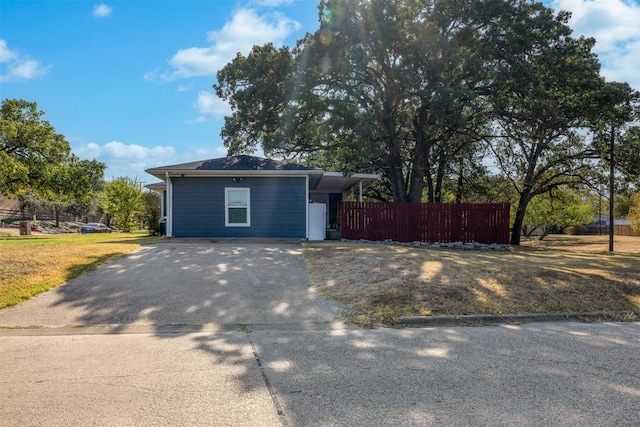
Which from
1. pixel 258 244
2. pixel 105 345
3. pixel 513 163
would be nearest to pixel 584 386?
pixel 105 345

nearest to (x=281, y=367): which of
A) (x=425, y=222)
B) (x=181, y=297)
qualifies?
(x=181, y=297)

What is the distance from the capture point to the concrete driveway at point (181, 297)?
255 inches

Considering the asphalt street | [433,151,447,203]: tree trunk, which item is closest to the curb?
the asphalt street

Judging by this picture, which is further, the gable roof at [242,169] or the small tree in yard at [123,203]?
the small tree in yard at [123,203]

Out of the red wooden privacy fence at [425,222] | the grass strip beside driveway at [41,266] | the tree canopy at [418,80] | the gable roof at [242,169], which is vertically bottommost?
A: the grass strip beside driveway at [41,266]

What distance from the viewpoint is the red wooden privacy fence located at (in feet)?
57.6

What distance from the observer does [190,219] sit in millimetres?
16375

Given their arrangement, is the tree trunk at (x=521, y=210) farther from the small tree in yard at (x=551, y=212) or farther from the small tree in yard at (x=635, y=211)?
the small tree in yard at (x=635, y=211)

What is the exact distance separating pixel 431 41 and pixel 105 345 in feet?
53.6

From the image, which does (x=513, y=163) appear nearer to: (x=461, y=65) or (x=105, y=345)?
(x=461, y=65)

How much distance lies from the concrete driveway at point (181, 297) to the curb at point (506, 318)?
1314 millimetres

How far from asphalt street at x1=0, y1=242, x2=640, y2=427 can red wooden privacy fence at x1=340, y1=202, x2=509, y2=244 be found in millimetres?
10014

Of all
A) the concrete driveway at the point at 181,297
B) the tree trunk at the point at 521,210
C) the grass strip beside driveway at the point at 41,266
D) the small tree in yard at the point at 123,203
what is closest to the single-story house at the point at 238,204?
the grass strip beside driveway at the point at 41,266

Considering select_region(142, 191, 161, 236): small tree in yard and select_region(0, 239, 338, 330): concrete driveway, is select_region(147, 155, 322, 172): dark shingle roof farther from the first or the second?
select_region(142, 191, 161, 236): small tree in yard
